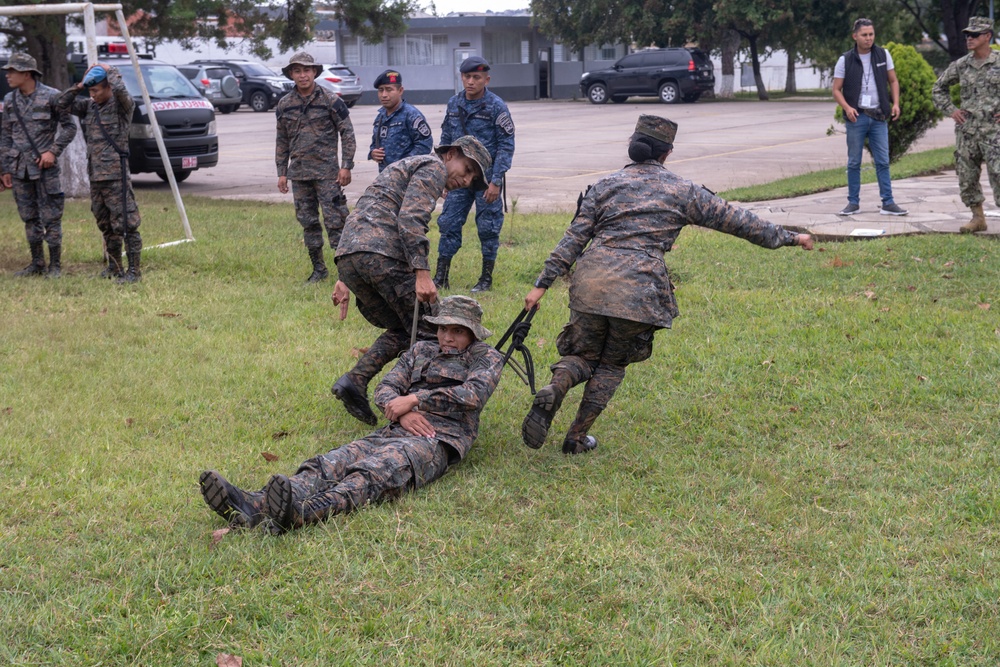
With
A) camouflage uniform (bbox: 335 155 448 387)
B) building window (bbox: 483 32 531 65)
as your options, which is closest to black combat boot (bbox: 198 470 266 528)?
camouflage uniform (bbox: 335 155 448 387)

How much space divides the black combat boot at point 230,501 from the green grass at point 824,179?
10.3 m

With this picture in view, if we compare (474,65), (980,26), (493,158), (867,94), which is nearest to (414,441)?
(493,158)

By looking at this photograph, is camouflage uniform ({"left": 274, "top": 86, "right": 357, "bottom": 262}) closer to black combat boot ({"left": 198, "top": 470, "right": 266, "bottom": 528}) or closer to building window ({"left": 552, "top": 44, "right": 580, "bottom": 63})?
black combat boot ({"left": 198, "top": 470, "right": 266, "bottom": 528})

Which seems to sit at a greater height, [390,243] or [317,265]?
[390,243]

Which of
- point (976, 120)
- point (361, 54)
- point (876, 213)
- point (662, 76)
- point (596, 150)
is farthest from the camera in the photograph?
point (361, 54)

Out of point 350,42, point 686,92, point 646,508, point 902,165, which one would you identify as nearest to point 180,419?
point 646,508

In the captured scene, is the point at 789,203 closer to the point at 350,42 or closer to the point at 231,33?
the point at 231,33

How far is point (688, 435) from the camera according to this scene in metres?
5.86

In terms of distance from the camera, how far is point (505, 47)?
4919 centimetres

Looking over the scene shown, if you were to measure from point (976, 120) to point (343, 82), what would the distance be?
33031 millimetres

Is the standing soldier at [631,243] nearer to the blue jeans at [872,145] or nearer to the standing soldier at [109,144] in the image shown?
the standing soldier at [109,144]

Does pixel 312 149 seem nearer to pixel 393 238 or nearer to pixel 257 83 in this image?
pixel 393 238

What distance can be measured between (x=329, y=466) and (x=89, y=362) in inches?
122

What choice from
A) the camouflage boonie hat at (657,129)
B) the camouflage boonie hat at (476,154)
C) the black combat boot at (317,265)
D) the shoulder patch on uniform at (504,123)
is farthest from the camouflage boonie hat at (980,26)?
the black combat boot at (317,265)
